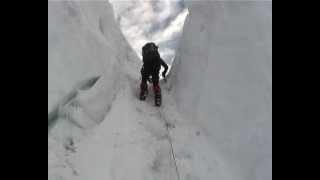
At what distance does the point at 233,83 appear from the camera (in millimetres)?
9078

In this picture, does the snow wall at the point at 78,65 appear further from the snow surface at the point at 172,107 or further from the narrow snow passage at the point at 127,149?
the narrow snow passage at the point at 127,149

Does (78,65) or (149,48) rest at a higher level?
(78,65)

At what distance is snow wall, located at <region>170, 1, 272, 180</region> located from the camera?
8.13m

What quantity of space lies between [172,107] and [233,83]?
159cm

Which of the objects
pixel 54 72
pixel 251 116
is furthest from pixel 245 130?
pixel 54 72

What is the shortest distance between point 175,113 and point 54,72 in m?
2.95

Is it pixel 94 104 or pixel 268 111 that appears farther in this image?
pixel 94 104

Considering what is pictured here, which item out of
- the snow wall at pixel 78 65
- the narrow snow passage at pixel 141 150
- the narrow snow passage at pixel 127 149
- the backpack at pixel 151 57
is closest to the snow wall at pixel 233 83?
the narrow snow passage at pixel 141 150

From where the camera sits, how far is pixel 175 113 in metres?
9.94

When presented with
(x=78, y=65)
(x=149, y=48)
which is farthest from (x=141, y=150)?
(x=149, y=48)

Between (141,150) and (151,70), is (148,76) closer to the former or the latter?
(151,70)
